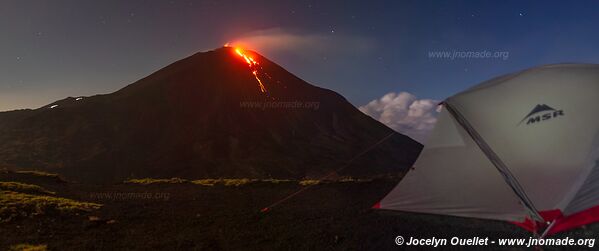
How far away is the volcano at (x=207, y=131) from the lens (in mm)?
84250

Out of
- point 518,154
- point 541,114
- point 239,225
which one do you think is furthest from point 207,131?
point 541,114

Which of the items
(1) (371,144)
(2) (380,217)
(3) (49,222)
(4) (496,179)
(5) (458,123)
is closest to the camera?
(4) (496,179)

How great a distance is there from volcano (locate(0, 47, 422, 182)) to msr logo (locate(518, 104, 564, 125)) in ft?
217

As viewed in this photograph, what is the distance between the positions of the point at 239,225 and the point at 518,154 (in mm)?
7652

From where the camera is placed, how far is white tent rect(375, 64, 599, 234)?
848 cm

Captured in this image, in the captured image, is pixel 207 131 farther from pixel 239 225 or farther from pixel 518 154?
pixel 518 154

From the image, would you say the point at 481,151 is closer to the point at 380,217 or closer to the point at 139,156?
the point at 380,217

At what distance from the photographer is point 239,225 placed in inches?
440

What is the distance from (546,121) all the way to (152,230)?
10.8m

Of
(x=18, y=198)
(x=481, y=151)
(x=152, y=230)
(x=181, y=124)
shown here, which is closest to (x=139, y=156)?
(x=181, y=124)

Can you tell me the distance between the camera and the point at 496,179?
29.5 feet

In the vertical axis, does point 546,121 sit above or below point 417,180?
above

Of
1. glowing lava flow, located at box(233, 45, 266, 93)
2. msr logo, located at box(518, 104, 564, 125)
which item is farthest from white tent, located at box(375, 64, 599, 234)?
glowing lava flow, located at box(233, 45, 266, 93)

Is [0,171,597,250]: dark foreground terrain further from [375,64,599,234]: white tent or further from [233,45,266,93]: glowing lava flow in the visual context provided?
[233,45,266,93]: glowing lava flow
